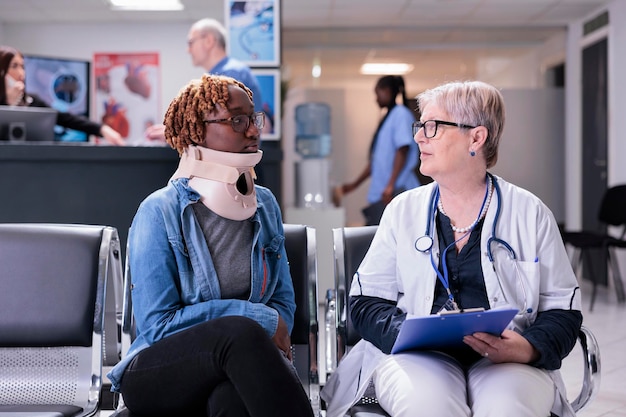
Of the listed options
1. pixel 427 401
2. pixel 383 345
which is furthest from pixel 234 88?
pixel 427 401

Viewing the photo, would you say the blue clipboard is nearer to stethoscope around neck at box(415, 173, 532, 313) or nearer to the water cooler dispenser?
stethoscope around neck at box(415, 173, 532, 313)

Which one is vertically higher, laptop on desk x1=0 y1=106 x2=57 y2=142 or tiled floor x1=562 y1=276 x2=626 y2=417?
laptop on desk x1=0 y1=106 x2=57 y2=142

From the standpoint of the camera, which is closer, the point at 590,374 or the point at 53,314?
the point at 590,374

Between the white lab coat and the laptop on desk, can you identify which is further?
the laptop on desk

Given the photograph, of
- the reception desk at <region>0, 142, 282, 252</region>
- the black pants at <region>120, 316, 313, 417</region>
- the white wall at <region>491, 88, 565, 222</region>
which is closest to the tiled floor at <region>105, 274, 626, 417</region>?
the black pants at <region>120, 316, 313, 417</region>

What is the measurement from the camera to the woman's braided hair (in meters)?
1.88

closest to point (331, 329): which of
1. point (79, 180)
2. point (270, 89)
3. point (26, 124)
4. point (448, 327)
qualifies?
point (448, 327)

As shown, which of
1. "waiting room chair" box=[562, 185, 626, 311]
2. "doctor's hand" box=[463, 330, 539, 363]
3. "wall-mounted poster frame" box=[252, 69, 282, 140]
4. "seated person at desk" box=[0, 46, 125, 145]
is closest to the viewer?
"doctor's hand" box=[463, 330, 539, 363]

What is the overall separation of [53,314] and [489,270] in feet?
3.57

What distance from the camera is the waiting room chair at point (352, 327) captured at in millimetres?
1846

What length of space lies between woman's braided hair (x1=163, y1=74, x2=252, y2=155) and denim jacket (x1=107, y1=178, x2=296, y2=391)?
0.36 feet

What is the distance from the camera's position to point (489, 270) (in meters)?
1.82

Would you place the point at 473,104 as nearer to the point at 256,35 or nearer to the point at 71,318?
the point at 71,318

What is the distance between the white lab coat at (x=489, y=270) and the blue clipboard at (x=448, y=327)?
12 cm
